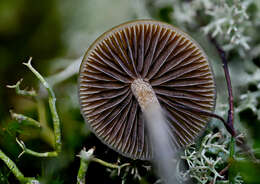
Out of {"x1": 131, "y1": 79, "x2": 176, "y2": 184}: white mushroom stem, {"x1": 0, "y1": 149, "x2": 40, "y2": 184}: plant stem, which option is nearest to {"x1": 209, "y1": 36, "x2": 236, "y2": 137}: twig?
{"x1": 131, "y1": 79, "x2": 176, "y2": 184}: white mushroom stem

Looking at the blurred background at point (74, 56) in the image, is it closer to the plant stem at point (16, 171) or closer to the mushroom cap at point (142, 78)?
the plant stem at point (16, 171)

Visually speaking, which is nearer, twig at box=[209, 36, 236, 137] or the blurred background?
twig at box=[209, 36, 236, 137]

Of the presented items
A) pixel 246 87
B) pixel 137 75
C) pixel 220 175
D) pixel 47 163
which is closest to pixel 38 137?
pixel 47 163

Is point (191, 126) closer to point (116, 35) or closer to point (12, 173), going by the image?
point (116, 35)

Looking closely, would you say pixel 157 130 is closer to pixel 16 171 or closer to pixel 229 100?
pixel 229 100

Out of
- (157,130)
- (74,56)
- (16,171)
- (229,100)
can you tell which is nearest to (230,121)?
(229,100)

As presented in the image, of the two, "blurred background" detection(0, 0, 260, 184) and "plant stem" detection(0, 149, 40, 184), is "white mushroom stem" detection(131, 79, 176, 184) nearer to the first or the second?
"blurred background" detection(0, 0, 260, 184)
